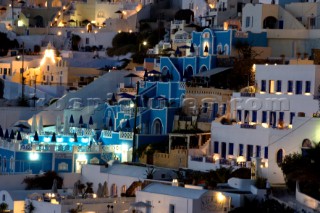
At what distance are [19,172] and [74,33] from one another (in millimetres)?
30043

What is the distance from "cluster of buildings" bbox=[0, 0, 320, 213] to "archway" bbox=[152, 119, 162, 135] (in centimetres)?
5

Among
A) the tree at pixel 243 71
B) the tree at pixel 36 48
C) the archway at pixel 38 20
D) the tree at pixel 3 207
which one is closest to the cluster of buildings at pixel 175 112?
the tree at pixel 3 207

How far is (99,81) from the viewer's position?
67438mm

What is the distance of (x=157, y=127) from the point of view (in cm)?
5850

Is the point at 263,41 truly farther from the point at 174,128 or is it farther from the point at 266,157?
the point at 266,157

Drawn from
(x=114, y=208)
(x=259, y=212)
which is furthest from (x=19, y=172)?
(x=259, y=212)

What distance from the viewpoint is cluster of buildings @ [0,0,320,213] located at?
47125 millimetres

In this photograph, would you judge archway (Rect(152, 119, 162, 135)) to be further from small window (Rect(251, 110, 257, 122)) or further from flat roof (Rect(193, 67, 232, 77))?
small window (Rect(251, 110, 257, 122))

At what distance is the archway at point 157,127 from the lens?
191 feet


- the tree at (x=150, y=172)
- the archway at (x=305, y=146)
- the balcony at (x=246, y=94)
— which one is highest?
the balcony at (x=246, y=94)

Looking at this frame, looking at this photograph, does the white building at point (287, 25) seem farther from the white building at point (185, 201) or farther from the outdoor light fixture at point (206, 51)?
the white building at point (185, 201)

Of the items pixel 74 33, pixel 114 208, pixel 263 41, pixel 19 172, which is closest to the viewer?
pixel 114 208

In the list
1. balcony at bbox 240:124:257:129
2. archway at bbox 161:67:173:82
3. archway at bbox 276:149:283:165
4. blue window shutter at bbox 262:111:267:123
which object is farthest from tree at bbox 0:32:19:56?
archway at bbox 276:149:283:165

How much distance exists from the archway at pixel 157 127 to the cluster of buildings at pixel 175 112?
0.05 metres
